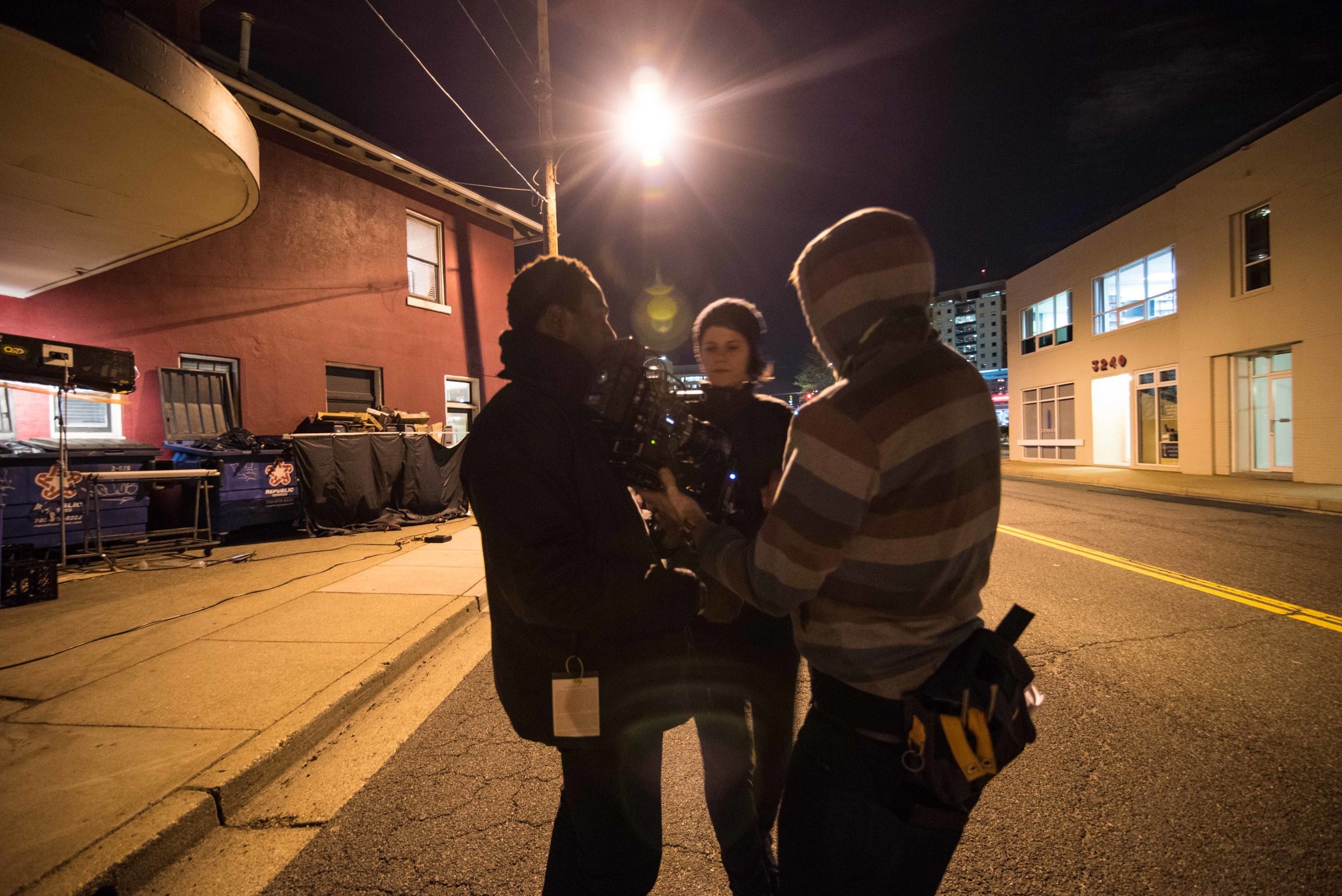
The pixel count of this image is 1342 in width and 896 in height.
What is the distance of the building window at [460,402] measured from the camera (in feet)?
41.7

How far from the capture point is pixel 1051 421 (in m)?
20.8

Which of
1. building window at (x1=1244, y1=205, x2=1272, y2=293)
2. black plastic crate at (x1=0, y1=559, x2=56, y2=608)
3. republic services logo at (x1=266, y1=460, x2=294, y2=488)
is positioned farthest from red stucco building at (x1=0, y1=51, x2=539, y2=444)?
building window at (x1=1244, y1=205, x2=1272, y2=293)

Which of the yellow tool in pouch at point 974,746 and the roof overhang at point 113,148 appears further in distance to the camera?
the roof overhang at point 113,148

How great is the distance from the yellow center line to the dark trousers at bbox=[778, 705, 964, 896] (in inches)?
108

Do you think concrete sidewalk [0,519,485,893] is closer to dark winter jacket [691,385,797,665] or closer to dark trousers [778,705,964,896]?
dark winter jacket [691,385,797,665]

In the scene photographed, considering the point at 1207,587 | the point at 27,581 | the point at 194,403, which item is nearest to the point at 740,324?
the point at 1207,587

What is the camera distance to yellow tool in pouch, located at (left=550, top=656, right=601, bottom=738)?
126 centimetres

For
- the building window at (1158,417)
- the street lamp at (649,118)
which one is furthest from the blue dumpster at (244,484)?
the building window at (1158,417)

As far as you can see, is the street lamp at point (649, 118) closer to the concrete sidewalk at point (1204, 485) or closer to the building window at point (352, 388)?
the building window at point (352, 388)

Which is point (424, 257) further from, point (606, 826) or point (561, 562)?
point (606, 826)

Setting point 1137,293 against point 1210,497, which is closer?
point 1210,497

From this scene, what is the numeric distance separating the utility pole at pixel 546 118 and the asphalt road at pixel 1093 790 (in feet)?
24.0

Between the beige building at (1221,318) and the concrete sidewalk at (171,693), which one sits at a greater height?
the beige building at (1221,318)

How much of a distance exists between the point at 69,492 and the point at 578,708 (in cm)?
833
